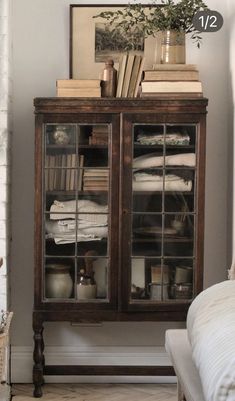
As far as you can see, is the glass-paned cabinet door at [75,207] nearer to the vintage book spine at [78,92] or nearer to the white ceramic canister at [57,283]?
the white ceramic canister at [57,283]

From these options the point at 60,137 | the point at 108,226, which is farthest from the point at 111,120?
the point at 108,226

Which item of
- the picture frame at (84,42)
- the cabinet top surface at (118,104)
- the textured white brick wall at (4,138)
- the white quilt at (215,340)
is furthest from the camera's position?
the picture frame at (84,42)

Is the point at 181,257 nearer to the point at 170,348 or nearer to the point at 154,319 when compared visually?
the point at 154,319

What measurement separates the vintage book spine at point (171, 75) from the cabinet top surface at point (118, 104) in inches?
4.1

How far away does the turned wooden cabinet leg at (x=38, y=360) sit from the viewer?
137 inches

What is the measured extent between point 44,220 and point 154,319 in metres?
0.74

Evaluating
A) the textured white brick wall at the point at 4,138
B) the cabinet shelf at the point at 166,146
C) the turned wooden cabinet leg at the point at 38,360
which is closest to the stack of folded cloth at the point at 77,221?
the textured white brick wall at the point at 4,138

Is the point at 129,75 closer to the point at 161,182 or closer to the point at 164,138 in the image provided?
the point at 164,138

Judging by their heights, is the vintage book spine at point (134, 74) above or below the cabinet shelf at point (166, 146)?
above

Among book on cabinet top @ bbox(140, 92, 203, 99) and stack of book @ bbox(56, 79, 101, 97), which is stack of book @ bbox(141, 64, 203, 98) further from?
stack of book @ bbox(56, 79, 101, 97)

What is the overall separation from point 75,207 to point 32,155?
49 centimetres

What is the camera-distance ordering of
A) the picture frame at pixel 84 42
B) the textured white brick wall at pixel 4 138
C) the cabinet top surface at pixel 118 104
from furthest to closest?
1. the picture frame at pixel 84 42
2. the textured white brick wall at pixel 4 138
3. the cabinet top surface at pixel 118 104

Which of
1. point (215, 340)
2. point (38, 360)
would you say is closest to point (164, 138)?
point (38, 360)

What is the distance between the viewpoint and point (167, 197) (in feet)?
11.4
